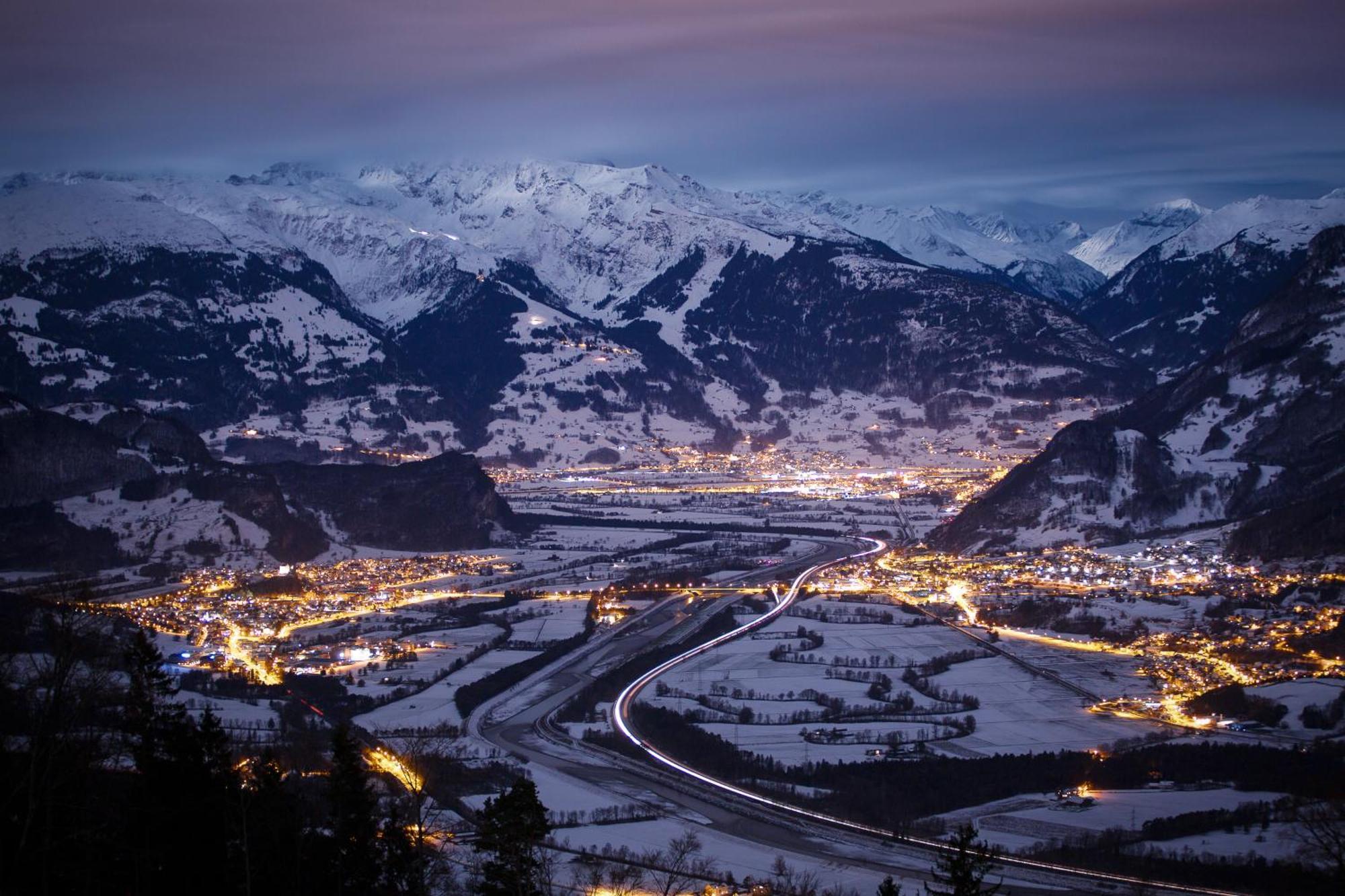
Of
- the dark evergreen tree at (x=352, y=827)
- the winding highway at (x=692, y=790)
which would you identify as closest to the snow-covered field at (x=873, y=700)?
the winding highway at (x=692, y=790)

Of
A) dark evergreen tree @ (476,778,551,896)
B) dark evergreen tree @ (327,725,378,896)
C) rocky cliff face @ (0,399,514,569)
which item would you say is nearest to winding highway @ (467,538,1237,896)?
dark evergreen tree @ (476,778,551,896)

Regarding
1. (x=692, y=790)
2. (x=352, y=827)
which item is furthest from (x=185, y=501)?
(x=352, y=827)

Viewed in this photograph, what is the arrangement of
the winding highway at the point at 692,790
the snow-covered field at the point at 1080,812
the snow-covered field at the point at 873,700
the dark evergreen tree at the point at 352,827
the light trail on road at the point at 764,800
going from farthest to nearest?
the snow-covered field at the point at 873,700
the snow-covered field at the point at 1080,812
the winding highway at the point at 692,790
the light trail on road at the point at 764,800
the dark evergreen tree at the point at 352,827

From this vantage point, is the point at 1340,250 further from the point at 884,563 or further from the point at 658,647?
the point at 658,647

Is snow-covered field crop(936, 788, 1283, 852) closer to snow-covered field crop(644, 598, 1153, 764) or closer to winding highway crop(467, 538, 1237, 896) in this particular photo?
winding highway crop(467, 538, 1237, 896)

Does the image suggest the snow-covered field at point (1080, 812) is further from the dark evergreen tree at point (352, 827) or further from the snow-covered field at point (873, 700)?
the dark evergreen tree at point (352, 827)

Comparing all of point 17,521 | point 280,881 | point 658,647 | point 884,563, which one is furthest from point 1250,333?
point 280,881
